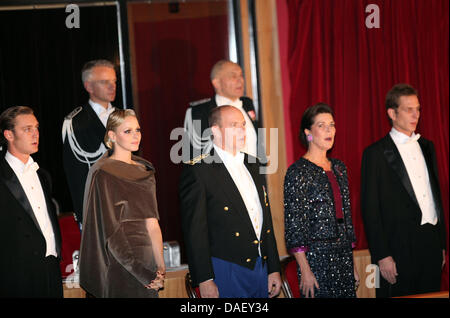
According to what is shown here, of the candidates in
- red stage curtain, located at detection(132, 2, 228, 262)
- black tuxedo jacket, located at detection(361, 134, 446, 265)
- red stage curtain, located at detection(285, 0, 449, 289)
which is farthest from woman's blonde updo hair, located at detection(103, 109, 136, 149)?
red stage curtain, located at detection(285, 0, 449, 289)

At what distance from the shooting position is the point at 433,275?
13.3 ft

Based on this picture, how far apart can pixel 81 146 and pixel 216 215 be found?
1.10 m

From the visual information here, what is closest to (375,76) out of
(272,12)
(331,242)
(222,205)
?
(272,12)

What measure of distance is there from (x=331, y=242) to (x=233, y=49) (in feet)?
6.98

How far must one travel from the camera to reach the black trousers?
4008mm

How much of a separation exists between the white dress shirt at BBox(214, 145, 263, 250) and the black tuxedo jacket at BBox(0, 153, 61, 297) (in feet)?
3.54

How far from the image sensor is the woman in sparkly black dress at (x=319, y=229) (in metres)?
3.50

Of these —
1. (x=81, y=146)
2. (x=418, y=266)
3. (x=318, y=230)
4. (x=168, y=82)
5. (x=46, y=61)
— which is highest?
(x=46, y=61)

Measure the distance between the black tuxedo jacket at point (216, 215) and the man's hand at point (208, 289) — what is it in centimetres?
9

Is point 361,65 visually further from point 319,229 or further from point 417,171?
point 319,229

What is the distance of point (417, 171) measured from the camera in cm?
406

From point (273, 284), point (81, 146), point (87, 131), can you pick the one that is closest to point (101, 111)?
point (87, 131)
